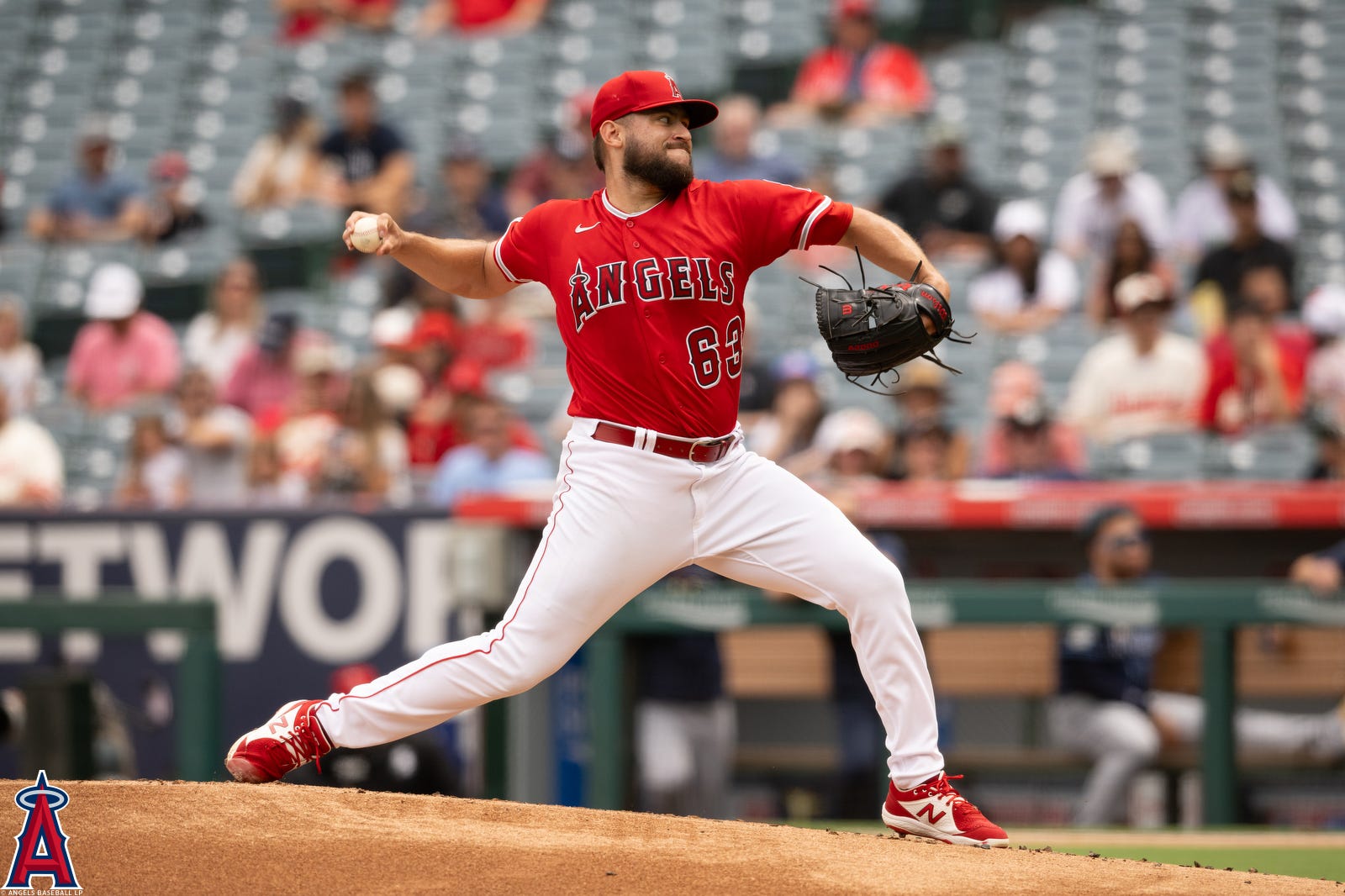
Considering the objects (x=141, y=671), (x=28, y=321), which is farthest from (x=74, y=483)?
(x=141, y=671)

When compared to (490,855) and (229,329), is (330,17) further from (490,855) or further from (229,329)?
(490,855)

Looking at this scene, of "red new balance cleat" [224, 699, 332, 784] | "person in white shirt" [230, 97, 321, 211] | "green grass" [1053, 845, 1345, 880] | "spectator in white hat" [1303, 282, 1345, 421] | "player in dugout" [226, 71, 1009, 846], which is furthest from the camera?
"person in white shirt" [230, 97, 321, 211]

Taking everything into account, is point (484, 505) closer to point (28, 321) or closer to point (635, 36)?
point (28, 321)

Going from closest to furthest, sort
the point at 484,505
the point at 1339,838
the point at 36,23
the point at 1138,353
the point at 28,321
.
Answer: the point at 1339,838 < the point at 484,505 < the point at 1138,353 < the point at 28,321 < the point at 36,23

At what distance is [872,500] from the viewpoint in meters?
6.38

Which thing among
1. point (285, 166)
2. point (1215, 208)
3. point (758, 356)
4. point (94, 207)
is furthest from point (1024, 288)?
point (94, 207)

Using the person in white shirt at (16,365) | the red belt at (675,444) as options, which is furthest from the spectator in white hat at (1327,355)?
the person in white shirt at (16,365)

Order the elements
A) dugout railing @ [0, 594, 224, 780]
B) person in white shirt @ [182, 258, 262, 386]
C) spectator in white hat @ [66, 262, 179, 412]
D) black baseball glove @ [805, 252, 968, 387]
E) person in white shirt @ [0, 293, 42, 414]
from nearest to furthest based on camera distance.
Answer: black baseball glove @ [805, 252, 968, 387] < dugout railing @ [0, 594, 224, 780] < person in white shirt @ [182, 258, 262, 386] < spectator in white hat @ [66, 262, 179, 412] < person in white shirt @ [0, 293, 42, 414]

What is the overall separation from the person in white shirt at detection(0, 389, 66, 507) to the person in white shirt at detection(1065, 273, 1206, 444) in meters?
4.93

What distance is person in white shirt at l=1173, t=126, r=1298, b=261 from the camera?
8852 mm

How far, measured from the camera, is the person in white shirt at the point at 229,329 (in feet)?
30.3

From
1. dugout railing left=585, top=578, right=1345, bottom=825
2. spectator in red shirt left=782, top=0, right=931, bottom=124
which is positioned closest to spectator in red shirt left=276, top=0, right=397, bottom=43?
spectator in red shirt left=782, top=0, right=931, bottom=124

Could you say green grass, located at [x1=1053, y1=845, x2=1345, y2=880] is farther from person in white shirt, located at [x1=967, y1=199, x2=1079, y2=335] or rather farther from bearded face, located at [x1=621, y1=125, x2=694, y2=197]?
person in white shirt, located at [x1=967, y1=199, x2=1079, y2=335]

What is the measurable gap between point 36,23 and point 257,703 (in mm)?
9526
